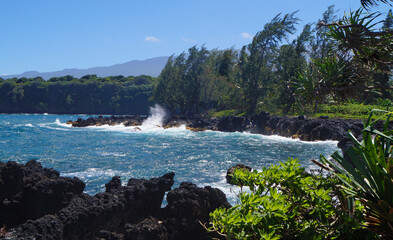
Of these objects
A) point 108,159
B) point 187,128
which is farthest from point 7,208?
point 187,128

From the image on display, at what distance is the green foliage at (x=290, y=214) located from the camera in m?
3.96

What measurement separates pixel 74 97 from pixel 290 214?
127415 millimetres

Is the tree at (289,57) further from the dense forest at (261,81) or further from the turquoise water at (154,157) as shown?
the turquoise water at (154,157)

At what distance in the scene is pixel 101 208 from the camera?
31.9 ft

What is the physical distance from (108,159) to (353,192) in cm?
2294

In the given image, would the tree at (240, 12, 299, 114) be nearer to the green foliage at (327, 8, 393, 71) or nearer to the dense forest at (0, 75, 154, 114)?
the green foliage at (327, 8, 393, 71)

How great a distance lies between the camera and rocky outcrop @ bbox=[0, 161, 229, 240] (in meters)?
8.91

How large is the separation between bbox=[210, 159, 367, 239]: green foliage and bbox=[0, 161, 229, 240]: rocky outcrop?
15.9 feet

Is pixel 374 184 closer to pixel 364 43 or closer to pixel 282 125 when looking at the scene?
pixel 364 43

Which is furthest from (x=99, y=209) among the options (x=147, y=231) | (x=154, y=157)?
(x=154, y=157)

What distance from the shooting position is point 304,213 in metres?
4.69

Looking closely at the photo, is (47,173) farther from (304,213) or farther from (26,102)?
(26,102)

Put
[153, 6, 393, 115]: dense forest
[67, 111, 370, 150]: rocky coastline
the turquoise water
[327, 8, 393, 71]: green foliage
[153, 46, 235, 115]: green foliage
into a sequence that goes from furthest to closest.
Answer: [153, 46, 235, 115]: green foliage → [153, 6, 393, 115]: dense forest → [67, 111, 370, 150]: rocky coastline → the turquoise water → [327, 8, 393, 71]: green foliage

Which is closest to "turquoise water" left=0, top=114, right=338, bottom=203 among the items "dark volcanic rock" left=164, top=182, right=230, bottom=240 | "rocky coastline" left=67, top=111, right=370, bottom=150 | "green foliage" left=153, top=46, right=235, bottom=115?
"rocky coastline" left=67, top=111, right=370, bottom=150
